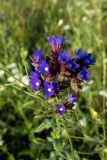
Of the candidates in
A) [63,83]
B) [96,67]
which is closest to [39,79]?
[63,83]

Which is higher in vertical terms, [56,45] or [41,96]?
[56,45]

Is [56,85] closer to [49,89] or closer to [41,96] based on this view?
[49,89]

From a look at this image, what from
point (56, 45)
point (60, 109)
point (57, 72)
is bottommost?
point (60, 109)

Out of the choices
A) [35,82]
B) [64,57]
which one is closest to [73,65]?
[64,57]

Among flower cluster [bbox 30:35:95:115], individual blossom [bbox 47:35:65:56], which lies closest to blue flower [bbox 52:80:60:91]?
flower cluster [bbox 30:35:95:115]

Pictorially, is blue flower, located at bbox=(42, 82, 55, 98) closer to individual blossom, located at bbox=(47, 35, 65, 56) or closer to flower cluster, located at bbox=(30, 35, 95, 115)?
flower cluster, located at bbox=(30, 35, 95, 115)

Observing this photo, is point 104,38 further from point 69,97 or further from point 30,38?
point 69,97
